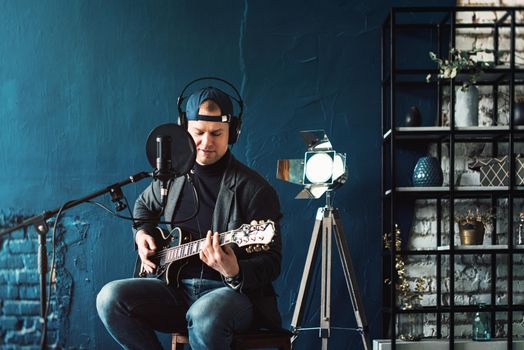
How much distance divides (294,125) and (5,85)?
5.00 feet

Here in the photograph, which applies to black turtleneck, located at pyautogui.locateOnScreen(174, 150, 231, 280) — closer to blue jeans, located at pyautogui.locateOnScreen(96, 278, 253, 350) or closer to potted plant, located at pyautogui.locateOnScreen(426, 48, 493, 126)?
blue jeans, located at pyautogui.locateOnScreen(96, 278, 253, 350)

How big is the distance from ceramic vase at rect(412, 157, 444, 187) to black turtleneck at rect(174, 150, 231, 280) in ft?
3.84

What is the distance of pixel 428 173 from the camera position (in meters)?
3.41

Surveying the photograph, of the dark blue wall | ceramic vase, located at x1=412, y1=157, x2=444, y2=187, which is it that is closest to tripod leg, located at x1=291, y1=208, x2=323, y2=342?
the dark blue wall

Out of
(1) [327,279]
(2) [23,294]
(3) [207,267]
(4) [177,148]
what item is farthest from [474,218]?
(2) [23,294]

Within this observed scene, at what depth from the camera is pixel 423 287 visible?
3576 millimetres

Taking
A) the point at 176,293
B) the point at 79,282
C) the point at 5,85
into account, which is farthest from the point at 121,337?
the point at 5,85

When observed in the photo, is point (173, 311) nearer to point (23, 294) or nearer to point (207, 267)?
point (207, 267)

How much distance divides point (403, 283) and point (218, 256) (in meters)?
1.50

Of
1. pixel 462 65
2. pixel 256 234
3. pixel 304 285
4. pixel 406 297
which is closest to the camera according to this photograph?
pixel 256 234

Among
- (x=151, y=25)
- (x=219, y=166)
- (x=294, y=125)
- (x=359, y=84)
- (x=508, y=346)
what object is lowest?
(x=508, y=346)

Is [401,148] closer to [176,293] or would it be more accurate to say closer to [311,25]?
[311,25]

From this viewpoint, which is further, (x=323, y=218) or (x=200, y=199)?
(x=323, y=218)

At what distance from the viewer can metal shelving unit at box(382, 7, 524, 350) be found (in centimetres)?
337
